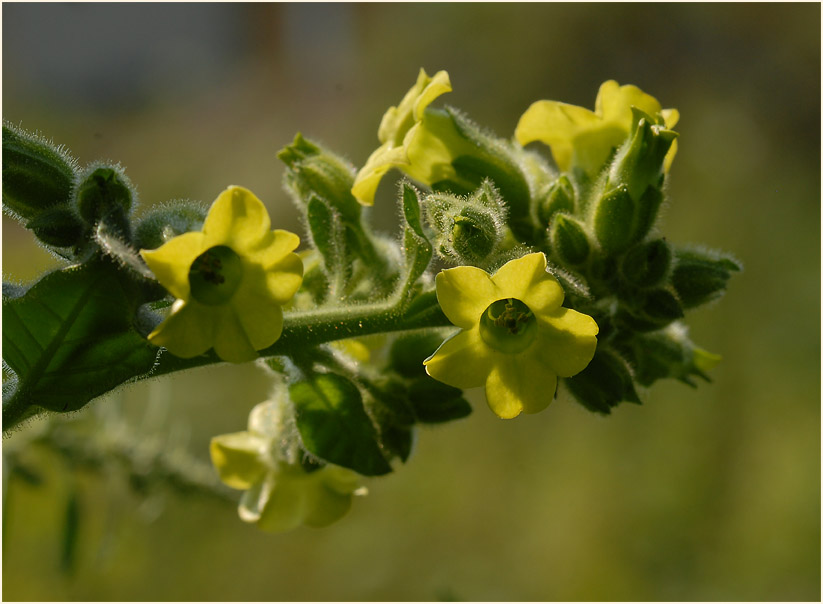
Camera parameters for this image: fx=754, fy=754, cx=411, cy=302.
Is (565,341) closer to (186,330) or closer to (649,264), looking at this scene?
(649,264)

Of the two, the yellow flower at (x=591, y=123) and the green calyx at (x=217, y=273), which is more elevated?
the yellow flower at (x=591, y=123)

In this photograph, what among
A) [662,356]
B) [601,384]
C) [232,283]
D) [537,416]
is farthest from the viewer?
[537,416]

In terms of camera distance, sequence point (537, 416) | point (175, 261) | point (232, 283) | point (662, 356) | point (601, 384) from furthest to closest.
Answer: point (537, 416) < point (662, 356) < point (601, 384) < point (232, 283) < point (175, 261)

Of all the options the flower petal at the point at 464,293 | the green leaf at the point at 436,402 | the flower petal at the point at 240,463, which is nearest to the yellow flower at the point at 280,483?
the flower petal at the point at 240,463

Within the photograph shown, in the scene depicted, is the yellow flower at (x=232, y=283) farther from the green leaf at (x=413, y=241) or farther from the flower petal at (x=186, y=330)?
the green leaf at (x=413, y=241)

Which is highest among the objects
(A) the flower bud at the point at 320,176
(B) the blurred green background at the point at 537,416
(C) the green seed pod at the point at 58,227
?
(B) the blurred green background at the point at 537,416

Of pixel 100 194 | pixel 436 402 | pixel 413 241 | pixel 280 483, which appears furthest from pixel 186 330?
pixel 280 483

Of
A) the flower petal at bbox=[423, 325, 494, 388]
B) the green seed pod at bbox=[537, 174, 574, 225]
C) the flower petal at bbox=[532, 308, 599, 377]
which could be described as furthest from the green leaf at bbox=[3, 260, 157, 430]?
the green seed pod at bbox=[537, 174, 574, 225]
